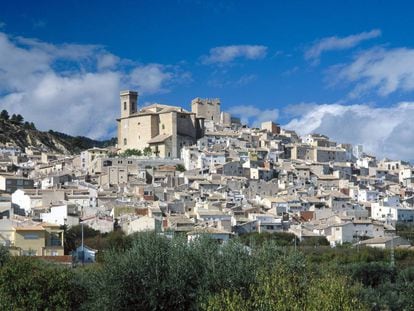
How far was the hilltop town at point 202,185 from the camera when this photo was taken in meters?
52.8

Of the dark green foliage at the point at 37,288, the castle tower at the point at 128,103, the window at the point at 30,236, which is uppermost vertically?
the castle tower at the point at 128,103

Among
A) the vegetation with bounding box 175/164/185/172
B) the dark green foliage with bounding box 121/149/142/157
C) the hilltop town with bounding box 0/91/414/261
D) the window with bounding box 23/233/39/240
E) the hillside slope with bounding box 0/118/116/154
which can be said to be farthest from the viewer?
the hillside slope with bounding box 0/118/116/154

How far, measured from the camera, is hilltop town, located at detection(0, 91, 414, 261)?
52844mm

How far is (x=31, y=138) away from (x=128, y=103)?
25.3 meters

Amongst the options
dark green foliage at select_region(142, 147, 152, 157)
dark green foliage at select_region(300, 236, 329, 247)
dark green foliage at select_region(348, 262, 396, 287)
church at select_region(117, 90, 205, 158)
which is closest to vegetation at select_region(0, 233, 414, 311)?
dark green foliage at select_region(348, 262, 396, 287)

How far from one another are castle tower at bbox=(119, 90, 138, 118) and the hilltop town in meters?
0.13

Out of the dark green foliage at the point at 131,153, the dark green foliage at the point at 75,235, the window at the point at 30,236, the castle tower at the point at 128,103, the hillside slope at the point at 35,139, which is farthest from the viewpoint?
the hillside slope at the point at 35,139

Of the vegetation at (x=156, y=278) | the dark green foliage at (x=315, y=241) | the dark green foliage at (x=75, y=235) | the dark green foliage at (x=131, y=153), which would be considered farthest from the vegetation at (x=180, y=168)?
the vegetation at (x=156, y=278)

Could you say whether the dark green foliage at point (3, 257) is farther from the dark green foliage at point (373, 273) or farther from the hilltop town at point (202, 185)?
the dark green foliage at point (373, 273)

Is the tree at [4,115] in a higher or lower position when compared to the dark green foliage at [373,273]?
A: higher

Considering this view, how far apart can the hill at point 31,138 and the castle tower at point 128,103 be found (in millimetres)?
17723

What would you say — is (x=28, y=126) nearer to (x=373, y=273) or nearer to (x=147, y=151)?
(x=147, y=151)

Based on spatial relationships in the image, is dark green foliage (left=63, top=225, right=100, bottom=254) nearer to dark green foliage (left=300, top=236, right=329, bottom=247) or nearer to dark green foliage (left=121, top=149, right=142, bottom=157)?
dark green foliage (left=300, top=236, right=329, bottom=247)

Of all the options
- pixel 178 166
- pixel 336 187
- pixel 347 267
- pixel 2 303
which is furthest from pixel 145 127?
pixel 2 303
